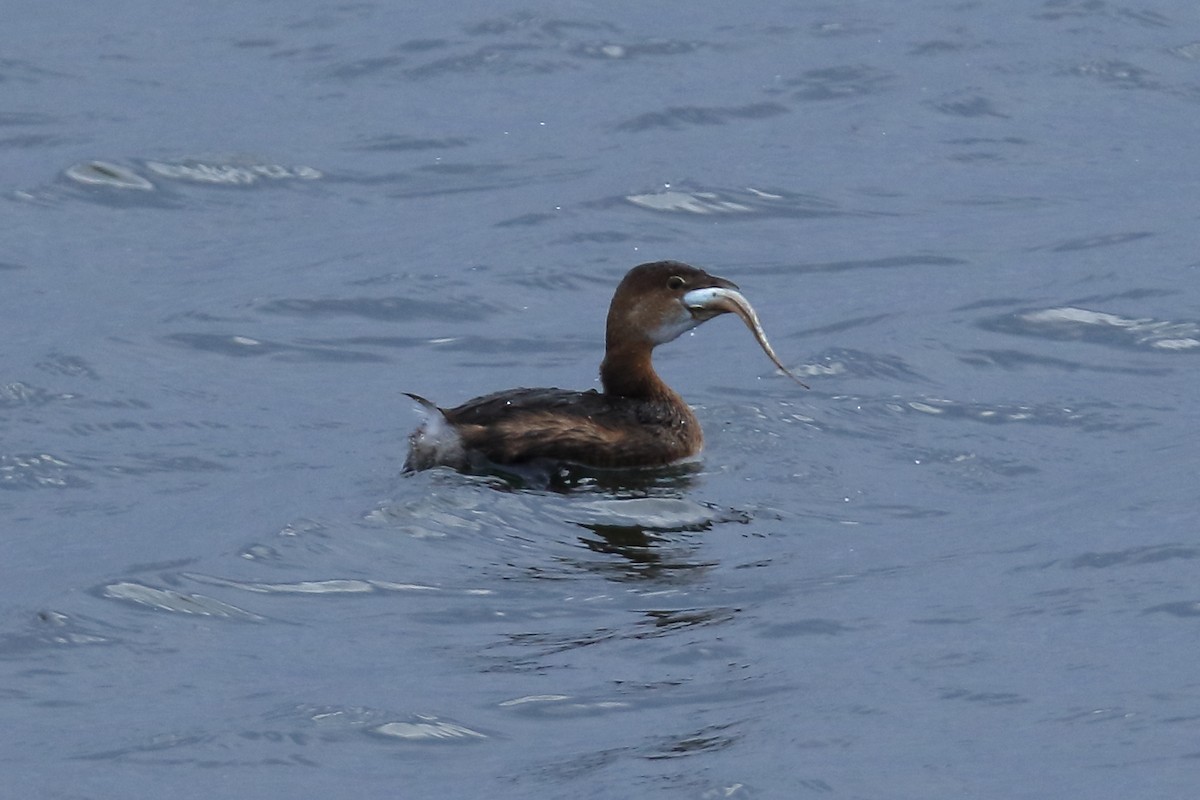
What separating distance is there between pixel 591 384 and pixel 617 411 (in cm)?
231

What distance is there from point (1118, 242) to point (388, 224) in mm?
5664

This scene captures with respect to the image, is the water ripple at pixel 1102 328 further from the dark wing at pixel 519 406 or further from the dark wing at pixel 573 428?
the dark wing at pixel 519 406

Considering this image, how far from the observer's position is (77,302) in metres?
15.3

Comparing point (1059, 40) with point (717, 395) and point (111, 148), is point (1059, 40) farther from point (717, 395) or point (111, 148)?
point (717, 395)

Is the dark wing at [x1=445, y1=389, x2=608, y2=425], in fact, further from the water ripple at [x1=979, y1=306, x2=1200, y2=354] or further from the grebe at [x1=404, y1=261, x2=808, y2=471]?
the water ripple at [x1=979, y1=306, x2=1200, y2=354]

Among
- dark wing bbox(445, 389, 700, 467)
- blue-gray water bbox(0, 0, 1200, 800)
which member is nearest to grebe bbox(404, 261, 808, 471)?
dark wing bbox(445, 389, 700, 467)

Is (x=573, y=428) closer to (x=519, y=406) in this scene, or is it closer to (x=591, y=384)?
(x=519, y=406)

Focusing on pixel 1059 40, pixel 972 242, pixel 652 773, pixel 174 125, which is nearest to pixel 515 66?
pixel 174 125

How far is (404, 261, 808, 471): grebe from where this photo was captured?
10727 mm

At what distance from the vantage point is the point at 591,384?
44.6ft

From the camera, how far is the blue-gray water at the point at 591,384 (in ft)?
25.6

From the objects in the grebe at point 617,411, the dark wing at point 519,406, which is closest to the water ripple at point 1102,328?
the grebe at point 617,411

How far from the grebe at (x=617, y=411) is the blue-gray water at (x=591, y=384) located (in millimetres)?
279

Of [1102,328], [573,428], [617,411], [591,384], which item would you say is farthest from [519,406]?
[1102,328]
